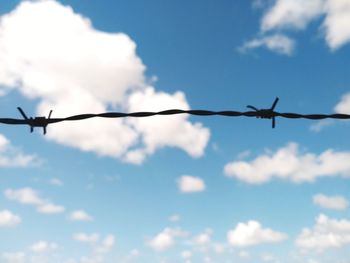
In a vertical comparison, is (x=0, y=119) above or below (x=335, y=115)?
below

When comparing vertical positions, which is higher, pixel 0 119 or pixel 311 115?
pixel 311 115

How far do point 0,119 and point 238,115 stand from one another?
366 centimetres

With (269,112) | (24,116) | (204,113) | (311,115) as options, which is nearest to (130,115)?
(204,113)

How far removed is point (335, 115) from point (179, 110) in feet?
8.57

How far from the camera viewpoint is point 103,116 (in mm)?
7582

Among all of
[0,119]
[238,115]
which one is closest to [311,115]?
[238,115]

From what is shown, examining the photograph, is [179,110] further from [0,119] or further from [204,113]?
[0,119]

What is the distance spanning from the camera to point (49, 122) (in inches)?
299

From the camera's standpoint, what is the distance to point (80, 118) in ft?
24.7

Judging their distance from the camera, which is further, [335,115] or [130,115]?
[335,115]

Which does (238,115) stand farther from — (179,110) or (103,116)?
(103,116)

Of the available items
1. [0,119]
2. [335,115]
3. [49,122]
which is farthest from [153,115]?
[335,115]

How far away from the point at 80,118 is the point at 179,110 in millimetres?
1526

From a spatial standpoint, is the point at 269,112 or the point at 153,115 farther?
the point at 269,112
